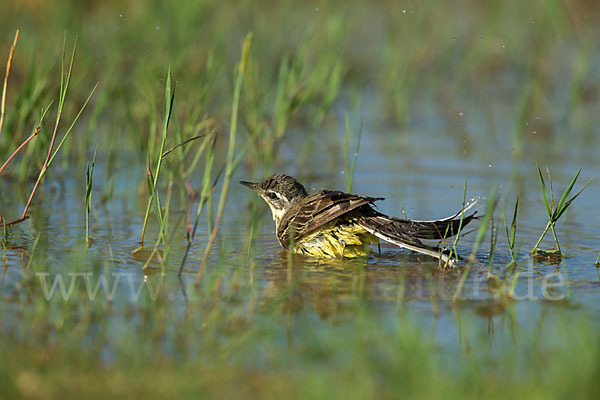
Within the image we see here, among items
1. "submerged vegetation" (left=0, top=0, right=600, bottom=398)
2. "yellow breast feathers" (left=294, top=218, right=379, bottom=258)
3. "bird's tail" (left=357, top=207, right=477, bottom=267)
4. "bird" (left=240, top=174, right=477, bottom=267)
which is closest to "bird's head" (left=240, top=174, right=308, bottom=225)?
"bird" (left=240, top=174, right=477, bottom=267)

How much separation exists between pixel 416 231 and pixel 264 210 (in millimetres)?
2122

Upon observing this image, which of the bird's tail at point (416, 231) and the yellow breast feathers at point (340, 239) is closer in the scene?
the bird's tail at point (416, 231)

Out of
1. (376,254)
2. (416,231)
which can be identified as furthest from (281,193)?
(416,231)

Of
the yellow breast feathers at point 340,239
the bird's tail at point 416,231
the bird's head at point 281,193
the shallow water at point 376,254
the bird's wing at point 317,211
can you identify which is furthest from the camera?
the bird's head at point 281,193

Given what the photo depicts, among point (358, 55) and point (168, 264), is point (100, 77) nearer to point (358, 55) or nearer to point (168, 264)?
point (358, 55)

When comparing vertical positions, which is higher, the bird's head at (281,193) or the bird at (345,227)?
the bird's head at (281,193)

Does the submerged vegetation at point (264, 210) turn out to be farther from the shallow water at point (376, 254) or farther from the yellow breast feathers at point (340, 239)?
the yellow breast feathers at point (340, 239)

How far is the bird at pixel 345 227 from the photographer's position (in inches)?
283

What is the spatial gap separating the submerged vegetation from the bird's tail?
191 mm

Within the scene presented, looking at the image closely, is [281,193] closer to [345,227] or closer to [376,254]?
[345,227]

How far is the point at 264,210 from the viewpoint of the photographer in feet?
29.3

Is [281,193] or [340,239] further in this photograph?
[281,193]

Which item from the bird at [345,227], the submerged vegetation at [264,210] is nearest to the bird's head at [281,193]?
the bird at [345,227]

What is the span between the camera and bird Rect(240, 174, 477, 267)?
718 cm
